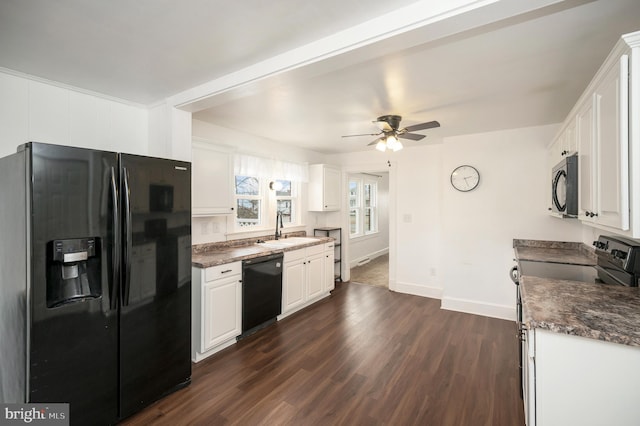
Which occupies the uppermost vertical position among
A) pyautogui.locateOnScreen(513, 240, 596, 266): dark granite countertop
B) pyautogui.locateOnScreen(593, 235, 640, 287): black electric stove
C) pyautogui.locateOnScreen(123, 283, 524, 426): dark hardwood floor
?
pyautogui.locateOnScreen(593, 235, 640, 287): black electric stove

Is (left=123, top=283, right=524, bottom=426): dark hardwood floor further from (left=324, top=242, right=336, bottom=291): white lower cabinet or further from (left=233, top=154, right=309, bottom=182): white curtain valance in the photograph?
(left=233, top=154, right=309, bottom=182): white curtain valance

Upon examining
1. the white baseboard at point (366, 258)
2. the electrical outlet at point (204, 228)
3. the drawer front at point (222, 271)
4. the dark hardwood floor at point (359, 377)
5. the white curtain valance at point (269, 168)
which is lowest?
the dark hardwood floor at point (359, 377)

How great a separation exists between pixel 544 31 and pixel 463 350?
9.05 ft

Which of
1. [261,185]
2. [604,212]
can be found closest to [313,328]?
[261,185]

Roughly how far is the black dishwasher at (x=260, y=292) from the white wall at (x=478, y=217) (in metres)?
2.37

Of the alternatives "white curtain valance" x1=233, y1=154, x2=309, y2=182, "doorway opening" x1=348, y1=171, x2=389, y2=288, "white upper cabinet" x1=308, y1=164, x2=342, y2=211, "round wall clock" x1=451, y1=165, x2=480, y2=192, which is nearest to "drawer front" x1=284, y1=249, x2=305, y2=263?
"white curtain valance" x1=233, y1=154, x2=309, y2=182

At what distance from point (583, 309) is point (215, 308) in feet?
8.84

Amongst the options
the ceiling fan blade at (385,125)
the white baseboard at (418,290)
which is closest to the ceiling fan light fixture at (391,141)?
the ceiling fan blade at (385,125)

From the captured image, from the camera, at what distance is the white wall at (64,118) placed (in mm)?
2113

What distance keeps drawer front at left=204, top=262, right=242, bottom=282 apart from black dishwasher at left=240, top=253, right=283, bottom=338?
79 millimetres

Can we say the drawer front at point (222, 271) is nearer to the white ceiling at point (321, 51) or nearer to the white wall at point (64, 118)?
the white wall at point (64, 118)

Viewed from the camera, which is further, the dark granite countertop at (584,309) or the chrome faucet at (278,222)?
the chrome faucet at (278,222)

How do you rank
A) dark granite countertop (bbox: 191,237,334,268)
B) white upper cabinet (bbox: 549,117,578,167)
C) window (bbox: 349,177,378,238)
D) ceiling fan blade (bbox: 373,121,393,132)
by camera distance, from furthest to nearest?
window (bbox: 349,177,378,238), ceiling fan blade (bbox: 373,121,393,132), dark granite countertop (bbox: 191,237,334,268), white upper cabinet (bbox: 549,117,578,167)

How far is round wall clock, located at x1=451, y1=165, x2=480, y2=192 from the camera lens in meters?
4.00
